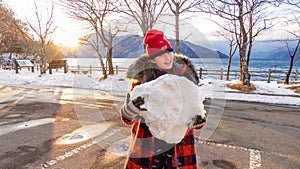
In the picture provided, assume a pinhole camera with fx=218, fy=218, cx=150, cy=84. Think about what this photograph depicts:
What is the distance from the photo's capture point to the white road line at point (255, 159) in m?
3.08

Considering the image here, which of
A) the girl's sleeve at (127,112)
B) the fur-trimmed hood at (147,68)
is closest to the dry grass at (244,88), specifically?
the fur-trimmed hood at (147,68)

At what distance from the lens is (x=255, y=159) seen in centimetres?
328

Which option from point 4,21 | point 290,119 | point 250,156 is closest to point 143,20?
point 290,119

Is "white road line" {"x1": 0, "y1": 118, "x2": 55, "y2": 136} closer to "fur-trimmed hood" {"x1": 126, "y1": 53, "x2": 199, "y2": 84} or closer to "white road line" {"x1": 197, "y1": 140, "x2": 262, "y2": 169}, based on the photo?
"white road line" {"x1": 197, "y1": 140, "x2": 262, "y2": 169}

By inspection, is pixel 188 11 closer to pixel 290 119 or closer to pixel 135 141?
pixel 290 119

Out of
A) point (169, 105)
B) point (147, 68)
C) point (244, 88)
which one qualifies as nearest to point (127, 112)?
point (169, 105)

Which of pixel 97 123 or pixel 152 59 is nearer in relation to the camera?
pixel 152 59

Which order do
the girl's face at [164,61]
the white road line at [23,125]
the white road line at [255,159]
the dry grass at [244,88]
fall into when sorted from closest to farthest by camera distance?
the girl's face at [164,61] < the white road line at [255,159] < the white road line at [23,125] < the dry grass at [244,88]

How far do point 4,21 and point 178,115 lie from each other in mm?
24535

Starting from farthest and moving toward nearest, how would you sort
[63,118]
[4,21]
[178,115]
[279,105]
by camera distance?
[4,21], [279,105], [63,118], [178,115]

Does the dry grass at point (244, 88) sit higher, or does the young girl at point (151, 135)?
the young girl at point (151, 135)

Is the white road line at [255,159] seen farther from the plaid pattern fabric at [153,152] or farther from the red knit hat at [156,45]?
the red knit hat at [156,45]

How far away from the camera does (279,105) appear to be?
7.82 metres

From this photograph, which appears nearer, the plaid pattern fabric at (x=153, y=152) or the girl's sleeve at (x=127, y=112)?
the girl's sleeve at (x=127, y=112)
